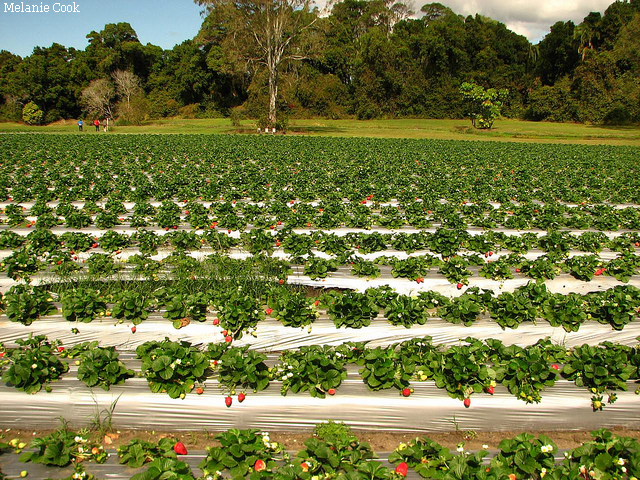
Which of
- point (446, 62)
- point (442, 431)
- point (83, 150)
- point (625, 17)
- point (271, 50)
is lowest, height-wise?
point (442, 431)

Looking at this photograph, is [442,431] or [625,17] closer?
[442,431]

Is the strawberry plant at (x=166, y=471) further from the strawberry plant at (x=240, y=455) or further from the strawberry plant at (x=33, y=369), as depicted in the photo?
the strawberry plant at (x=33, y=369)

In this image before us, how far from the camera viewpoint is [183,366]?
3.78 metres

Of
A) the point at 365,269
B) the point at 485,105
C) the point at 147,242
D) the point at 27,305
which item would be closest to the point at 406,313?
the point at 365,269

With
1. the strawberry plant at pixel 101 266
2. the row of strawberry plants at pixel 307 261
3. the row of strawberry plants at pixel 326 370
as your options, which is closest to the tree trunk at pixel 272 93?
the row of strawberry plants at pixel 307 261

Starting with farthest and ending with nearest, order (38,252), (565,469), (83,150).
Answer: (83,150)
(38,252)
(565,469)

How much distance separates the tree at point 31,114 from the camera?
51.7 meters

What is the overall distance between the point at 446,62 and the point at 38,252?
219ft

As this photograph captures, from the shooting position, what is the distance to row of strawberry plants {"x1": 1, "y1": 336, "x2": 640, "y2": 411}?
12.2 feet

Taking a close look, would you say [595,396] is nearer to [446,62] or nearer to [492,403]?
[492,403]

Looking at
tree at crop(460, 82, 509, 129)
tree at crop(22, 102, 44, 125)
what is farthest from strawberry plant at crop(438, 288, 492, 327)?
tree at crop(22, 102, 44, 125)

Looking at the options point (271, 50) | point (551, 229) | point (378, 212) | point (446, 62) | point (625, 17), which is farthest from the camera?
point (446, 62)

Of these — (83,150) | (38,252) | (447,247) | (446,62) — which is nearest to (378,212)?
(447,247)

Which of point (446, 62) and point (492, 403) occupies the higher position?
point (446, 62)
